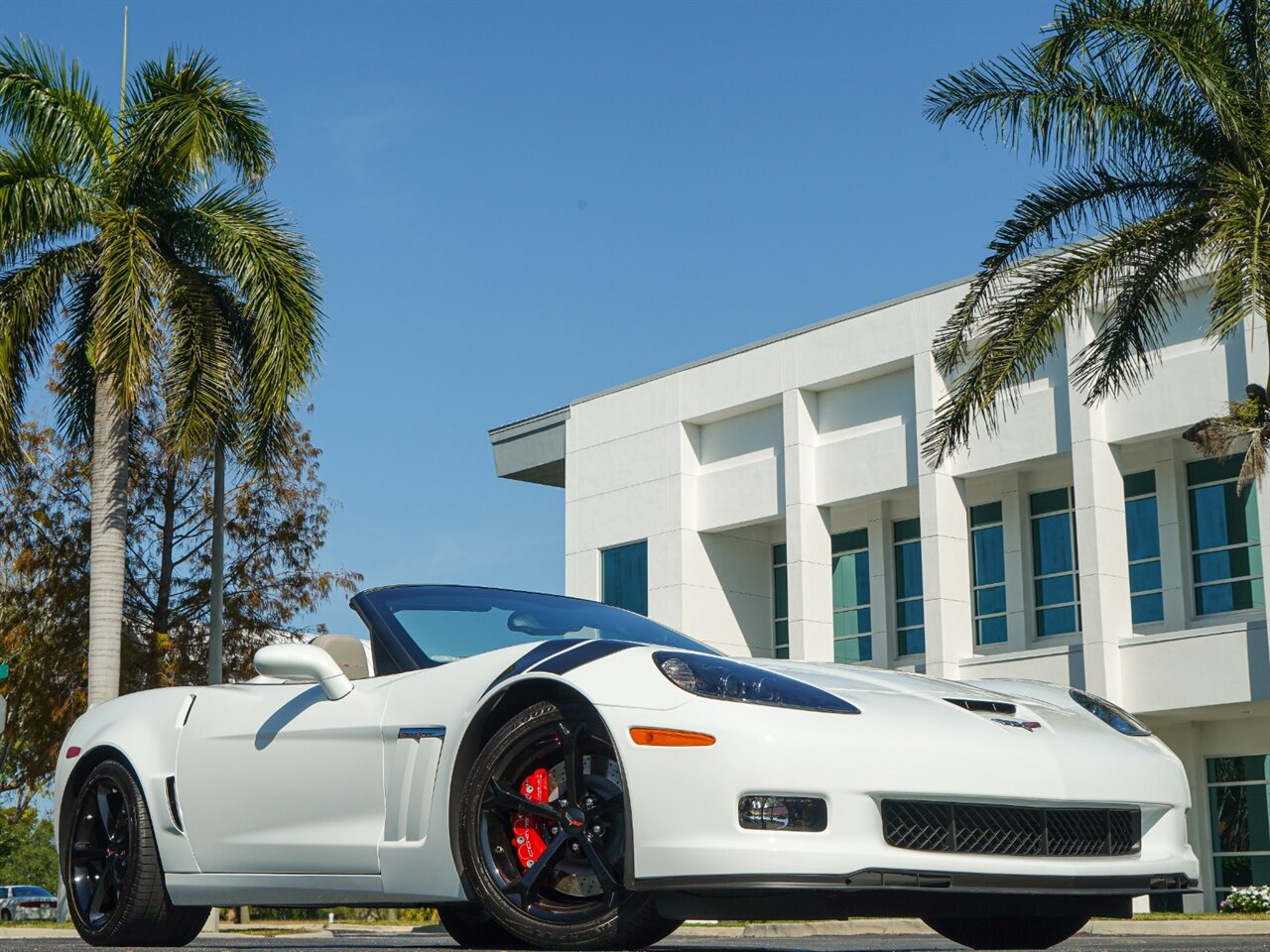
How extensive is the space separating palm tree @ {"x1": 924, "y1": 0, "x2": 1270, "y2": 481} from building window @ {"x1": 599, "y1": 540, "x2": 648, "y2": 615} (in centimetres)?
1772

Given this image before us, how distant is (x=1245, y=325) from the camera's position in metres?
26.5

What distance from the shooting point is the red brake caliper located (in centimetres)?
479

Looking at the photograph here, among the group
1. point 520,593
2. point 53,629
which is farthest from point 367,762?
point 53,629

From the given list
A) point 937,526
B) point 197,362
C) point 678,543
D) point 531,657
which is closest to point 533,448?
point 678,543

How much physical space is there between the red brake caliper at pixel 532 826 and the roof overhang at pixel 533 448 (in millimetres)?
33378

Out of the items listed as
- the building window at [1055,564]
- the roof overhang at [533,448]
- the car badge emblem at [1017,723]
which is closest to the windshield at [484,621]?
the car badge emblem at [1017,723]

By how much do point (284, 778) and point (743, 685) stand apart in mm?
1762

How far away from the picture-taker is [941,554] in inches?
1202

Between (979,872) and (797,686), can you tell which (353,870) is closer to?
(797,686)

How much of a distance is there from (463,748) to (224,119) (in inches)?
676

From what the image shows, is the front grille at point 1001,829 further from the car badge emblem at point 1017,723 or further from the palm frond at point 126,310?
the palm frond at point 126,310

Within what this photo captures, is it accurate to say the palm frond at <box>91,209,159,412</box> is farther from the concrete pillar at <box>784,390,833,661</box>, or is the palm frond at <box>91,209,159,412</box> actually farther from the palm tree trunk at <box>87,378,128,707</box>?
the concrete pillar at <box>784,390,833,661</box>

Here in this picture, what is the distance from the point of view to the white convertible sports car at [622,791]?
4414 mm

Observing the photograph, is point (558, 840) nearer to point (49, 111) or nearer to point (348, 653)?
point (348, 653)
